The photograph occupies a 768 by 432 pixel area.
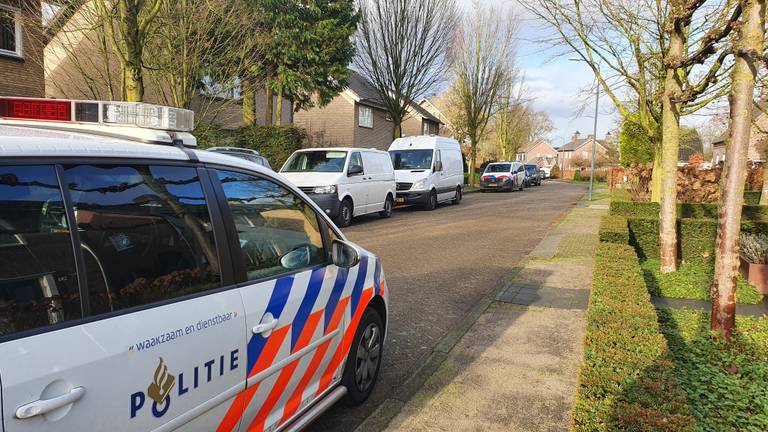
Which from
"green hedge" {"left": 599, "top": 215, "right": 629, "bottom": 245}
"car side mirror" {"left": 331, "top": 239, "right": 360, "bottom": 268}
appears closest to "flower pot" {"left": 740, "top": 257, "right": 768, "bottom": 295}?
"green hedge" {"left": 599, "top": 215, "right": 629, "bottom": 245}

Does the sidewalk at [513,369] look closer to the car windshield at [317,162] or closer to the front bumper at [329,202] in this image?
the front bumper at [329,202]

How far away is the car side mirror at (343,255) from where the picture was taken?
10.3 ft

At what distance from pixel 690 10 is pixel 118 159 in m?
6.53

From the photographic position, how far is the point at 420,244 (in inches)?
401

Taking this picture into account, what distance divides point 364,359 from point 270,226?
126cm

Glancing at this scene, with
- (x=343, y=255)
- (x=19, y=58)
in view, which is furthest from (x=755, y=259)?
(x=19, y=58)

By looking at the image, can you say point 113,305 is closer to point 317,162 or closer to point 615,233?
point 615,233

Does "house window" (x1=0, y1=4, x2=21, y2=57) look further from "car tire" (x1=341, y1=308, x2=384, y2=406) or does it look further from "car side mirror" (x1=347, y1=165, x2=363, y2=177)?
"car tire" (x1=341, y1=308, x2=384, y2=406)

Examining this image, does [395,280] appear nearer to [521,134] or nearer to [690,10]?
[690,10]

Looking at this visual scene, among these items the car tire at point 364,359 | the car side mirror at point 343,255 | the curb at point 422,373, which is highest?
the car side mirror at point 343,255

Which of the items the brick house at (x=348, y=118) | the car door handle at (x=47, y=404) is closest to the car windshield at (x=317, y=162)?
the car door handle at (x=47, y=404)

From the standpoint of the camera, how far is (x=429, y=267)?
7.98 m

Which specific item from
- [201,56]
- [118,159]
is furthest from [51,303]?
[201,56]

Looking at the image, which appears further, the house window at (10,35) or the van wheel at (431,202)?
the van wheel at (431,202)
